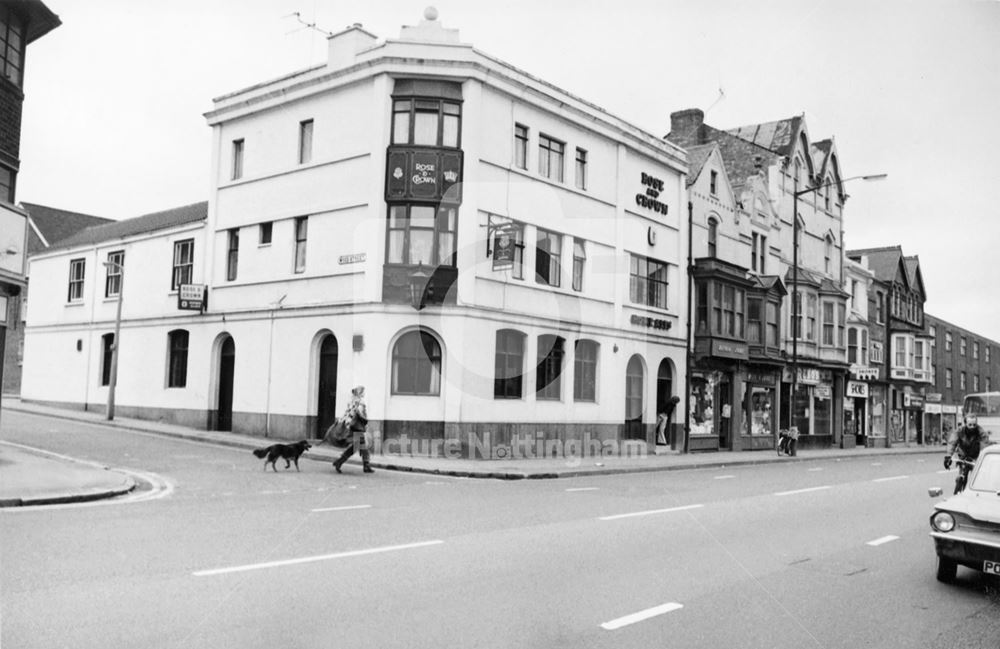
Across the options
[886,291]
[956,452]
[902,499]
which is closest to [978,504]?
[956,452]

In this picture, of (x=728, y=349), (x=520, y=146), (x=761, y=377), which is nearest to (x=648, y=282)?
(x=728, y=349)

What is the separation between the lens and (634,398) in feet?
95.4

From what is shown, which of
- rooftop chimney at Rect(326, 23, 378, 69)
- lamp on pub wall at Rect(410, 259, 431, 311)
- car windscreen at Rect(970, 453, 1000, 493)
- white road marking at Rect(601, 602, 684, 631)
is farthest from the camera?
rooftop chimney at Rect(326, 23, 378, 69)

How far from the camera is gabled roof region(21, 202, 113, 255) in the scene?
40.2m

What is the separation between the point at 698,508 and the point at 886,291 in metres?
44.8

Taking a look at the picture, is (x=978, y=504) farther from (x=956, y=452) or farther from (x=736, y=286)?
(x=736, y=286)

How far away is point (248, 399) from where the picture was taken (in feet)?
82.3

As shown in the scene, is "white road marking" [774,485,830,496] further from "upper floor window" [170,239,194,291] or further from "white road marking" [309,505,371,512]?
"upper floor window" [170,239,194,291]

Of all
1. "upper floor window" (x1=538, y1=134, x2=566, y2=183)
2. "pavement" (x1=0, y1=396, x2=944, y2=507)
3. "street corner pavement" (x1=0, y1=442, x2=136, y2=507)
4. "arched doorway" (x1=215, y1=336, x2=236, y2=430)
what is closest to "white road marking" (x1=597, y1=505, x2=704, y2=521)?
"pavement" (x1=0, y1=396, x2=944, y2=507)

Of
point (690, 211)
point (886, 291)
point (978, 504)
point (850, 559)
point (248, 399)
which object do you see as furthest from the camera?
point (886, 291)

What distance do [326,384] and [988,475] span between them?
18222mm

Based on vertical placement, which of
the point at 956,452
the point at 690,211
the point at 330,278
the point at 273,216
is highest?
the point at 690,211

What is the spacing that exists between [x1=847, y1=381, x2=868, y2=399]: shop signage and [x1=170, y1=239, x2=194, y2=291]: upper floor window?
3527 centimetres

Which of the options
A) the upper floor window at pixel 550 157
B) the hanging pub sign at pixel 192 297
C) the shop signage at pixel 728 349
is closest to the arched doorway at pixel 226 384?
the hanging pub sign at pixel 192 297
